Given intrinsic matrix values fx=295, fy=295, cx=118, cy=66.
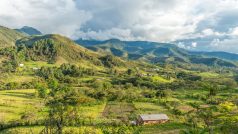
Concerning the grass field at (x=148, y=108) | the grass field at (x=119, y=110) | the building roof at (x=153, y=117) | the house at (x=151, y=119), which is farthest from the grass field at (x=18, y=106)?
the grass field at (x=148, y=108)

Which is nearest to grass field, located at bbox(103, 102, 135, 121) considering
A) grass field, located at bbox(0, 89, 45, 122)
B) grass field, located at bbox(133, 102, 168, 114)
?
grass field, located at bbox(133, 102, 168, 114)

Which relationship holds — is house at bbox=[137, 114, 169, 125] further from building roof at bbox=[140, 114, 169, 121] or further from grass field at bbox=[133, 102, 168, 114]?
grass field at bbox=[133, 102, 168, 114]

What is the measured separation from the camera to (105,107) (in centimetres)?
12225

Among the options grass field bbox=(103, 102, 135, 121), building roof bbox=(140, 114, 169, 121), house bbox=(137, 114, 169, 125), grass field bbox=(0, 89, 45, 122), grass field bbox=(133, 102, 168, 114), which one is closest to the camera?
house bbox=(137, 114, 169, 125)

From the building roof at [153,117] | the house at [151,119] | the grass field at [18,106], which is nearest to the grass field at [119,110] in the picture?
the house at [151,119]

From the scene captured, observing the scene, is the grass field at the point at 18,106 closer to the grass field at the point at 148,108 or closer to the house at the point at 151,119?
the house at the point at 151,119

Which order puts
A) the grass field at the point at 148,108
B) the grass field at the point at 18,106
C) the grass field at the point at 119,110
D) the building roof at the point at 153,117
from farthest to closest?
the grass field at the point at 148,108 → the grass field at the point at 18,106 → the grass field at the point at 119,110 → the building roof at the point at 153,117

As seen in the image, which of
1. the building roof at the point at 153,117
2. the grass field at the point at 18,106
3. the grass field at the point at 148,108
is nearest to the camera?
the building roof at the point at 153,117

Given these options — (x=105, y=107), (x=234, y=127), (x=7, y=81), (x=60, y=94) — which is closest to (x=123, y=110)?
(x=105, y=107)

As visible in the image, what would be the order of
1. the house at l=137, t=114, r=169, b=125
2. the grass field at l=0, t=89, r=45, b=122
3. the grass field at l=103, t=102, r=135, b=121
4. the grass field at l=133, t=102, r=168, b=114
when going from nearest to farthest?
the house at l=137, t=114, r=169, b=125, the grass field at l=103, t=102, r=135, b=121, the grass field at l=0, t=89, r=45, b=122, the grass field at l=133, t=102, r=168, b=114

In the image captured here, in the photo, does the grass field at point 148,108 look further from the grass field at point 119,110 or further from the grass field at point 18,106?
the grass field at point 18,106

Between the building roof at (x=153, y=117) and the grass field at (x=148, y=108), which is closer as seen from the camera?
the building roof at (x=153, y=117)

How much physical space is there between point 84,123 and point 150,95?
66.3 m

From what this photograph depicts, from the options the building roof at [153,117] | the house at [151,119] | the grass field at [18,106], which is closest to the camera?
the house at [151,119]
